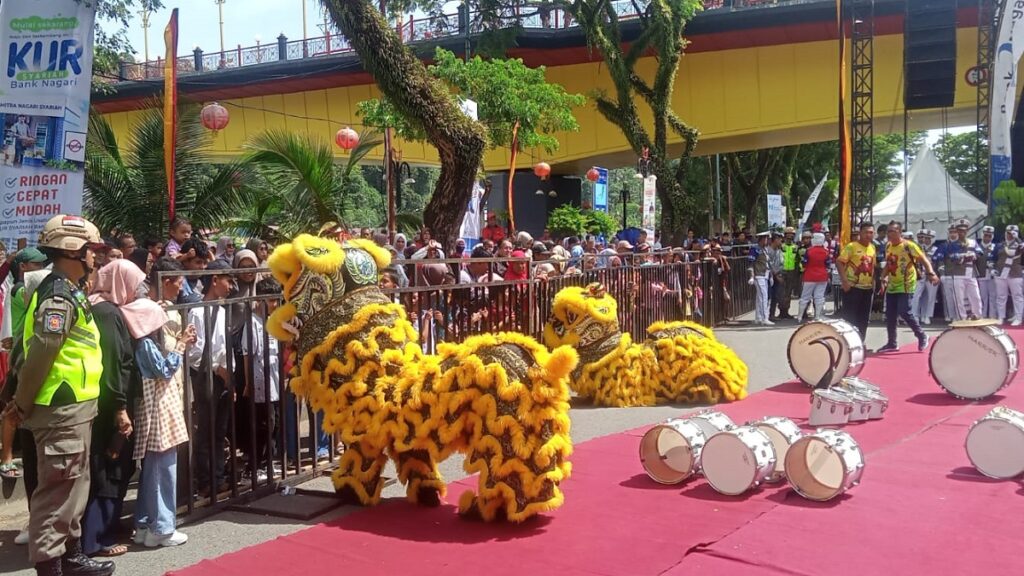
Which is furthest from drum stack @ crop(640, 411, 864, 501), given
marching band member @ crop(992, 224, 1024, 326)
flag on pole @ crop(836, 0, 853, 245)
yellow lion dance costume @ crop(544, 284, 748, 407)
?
flag on pole @ crop(836, 0, 853, 245)

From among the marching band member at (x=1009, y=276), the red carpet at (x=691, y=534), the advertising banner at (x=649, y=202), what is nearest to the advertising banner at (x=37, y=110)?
the red carpet at (x=691, y=534)

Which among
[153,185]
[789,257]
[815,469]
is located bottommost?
[815,469]

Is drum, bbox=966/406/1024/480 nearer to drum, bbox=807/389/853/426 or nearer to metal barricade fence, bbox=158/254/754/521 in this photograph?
drum, bbox=807/389/853/426

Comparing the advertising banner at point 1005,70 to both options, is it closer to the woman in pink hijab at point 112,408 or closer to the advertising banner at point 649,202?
the advertising banner at point 649,202

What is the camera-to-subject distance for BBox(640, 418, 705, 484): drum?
589cm

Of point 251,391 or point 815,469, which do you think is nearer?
point 815,469

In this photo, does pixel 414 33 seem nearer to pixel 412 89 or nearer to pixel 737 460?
pixel 412 89

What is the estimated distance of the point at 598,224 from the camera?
A: 2214cm

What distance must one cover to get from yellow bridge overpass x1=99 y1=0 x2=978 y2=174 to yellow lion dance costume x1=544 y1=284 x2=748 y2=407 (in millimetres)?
13572

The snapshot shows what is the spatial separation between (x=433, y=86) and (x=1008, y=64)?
1357 cm

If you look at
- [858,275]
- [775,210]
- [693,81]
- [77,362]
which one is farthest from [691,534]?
[775,210]

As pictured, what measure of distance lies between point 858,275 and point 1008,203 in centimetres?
899

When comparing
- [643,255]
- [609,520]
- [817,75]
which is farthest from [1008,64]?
[609,520]

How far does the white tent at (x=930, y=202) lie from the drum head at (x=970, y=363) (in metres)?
15.1
